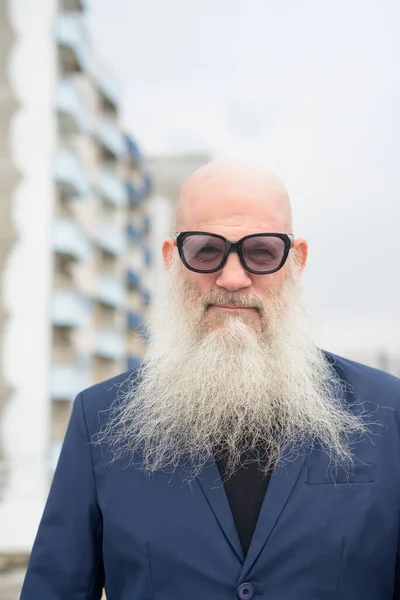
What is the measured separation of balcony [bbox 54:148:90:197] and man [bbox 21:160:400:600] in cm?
2785

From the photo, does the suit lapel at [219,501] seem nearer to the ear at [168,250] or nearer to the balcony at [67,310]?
the ear at [168,250]

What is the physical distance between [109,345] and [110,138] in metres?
9.90

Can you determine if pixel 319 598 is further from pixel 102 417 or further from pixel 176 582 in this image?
pixel 102 417

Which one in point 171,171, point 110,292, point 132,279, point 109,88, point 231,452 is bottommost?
point 231,452

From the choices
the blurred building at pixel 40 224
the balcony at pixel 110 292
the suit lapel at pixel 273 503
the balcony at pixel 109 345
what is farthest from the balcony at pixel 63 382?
the suit lapel at pixel 273 503

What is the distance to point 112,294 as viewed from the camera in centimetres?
3791

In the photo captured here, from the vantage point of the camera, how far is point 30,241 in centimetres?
2877

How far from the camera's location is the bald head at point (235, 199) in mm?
2225

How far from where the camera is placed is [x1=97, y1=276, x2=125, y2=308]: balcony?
36.8 meters

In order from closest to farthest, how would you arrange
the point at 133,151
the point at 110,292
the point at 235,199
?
the point at 235,199 < the point at 110,292 < the point at 133,151

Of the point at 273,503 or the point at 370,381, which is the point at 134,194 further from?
the point at 273,503

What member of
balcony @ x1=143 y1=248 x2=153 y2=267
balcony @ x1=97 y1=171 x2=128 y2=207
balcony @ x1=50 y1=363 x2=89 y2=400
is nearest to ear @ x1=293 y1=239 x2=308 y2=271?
balcony @ x1=50 y1=363 x2=89 y2=400

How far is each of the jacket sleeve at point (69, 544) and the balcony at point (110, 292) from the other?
34.6 meters

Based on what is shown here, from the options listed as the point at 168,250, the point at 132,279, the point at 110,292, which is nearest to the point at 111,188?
the point at 110,292
